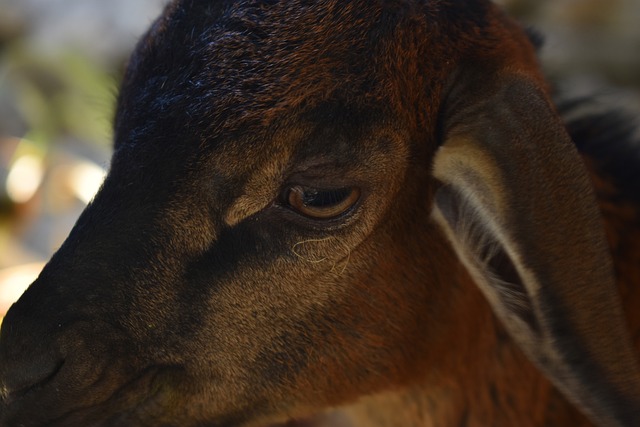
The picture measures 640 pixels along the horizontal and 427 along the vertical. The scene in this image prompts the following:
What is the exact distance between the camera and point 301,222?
1.91 metres

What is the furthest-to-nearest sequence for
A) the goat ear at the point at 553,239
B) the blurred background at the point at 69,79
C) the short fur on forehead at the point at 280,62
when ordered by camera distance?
the blurred background at the point at 69,79 → the short fur on forehead at the point at 280,62 → the goat ear at the point at 553,239

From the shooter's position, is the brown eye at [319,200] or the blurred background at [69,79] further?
the blurred background at [69,79]

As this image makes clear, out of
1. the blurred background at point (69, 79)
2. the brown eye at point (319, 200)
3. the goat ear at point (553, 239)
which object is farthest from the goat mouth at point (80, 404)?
the blurred background at point (69, 79)

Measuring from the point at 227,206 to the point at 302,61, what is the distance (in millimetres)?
412

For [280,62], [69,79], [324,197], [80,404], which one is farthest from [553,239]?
[69,79]

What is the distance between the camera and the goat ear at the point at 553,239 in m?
1.78

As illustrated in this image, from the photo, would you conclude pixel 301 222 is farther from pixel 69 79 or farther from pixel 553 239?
pixel 69 79

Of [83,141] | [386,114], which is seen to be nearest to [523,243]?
[386,114]

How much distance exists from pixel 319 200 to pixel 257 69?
0.37 metres

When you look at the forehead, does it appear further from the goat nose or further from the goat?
the goat nose

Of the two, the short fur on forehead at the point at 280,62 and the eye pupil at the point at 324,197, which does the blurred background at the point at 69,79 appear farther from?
the eye pupil at the point at 324,197

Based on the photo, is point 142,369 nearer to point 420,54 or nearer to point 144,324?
point 144,324

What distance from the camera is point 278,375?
82.1 inches

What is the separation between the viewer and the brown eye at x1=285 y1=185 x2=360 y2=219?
1.88m
